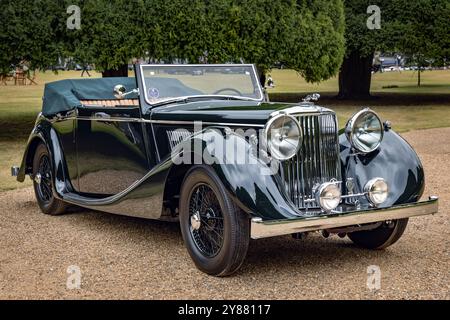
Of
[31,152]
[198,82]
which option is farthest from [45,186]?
[198,82]

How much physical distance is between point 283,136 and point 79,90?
11.3 ft

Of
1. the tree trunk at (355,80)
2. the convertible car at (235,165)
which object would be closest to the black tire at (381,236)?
the convertible car at (235,165)

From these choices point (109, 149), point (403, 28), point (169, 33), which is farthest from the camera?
point (403, 28)

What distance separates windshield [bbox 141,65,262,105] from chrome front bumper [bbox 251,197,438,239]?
79.4 inches

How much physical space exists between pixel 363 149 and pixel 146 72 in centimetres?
219

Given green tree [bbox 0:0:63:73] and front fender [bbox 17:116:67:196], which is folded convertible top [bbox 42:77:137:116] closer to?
front fender [bbox 17:116:67:196]

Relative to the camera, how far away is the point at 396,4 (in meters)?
22.0

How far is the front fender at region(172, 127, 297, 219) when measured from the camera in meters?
4.53

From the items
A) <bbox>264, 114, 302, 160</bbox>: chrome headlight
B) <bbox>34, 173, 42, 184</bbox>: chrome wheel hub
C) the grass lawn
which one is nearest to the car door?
<bbox>34, 173, 42, 184</bbox>: chrome wheel hub

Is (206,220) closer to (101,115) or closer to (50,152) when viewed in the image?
(101,115)

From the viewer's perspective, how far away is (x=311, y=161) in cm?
511

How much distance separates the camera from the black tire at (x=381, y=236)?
541cm
